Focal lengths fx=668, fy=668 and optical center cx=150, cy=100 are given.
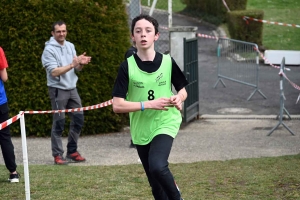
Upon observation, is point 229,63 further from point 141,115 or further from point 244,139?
point 141,115

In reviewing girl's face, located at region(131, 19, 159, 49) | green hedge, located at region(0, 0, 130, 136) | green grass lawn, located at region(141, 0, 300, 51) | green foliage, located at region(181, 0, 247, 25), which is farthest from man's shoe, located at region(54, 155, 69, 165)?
green foliage, located at region(181, 0, 247, 25)

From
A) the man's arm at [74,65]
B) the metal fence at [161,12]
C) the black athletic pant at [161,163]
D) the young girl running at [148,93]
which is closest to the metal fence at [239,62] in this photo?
the metal fence at [161,12]

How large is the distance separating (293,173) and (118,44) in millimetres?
4835

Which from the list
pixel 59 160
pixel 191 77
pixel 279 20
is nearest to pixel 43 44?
pixel 59 160

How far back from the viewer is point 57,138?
365 inches

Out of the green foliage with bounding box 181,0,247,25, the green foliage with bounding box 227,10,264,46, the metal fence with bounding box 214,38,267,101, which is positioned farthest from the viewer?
the green foliage with bounding box 181,0,247,25

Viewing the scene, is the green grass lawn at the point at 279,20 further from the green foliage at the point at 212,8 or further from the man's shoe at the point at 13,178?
the man's shoe at the point at 13,178

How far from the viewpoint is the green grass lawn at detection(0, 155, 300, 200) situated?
22.9ft

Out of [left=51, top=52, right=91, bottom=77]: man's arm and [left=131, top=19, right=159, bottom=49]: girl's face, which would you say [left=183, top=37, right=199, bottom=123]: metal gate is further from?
[left=131, top=19, right=159, bottom=49]: girl's face

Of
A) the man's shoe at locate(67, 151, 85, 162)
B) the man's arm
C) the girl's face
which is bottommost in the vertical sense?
the man's shoe at locate(67, 151, 85, 162)

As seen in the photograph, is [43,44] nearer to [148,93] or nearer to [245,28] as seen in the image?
[148,93]

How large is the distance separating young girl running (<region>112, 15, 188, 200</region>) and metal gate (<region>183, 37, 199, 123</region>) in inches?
254

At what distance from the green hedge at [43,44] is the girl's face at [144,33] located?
5.85m

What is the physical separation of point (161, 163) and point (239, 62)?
1057 centimetres
